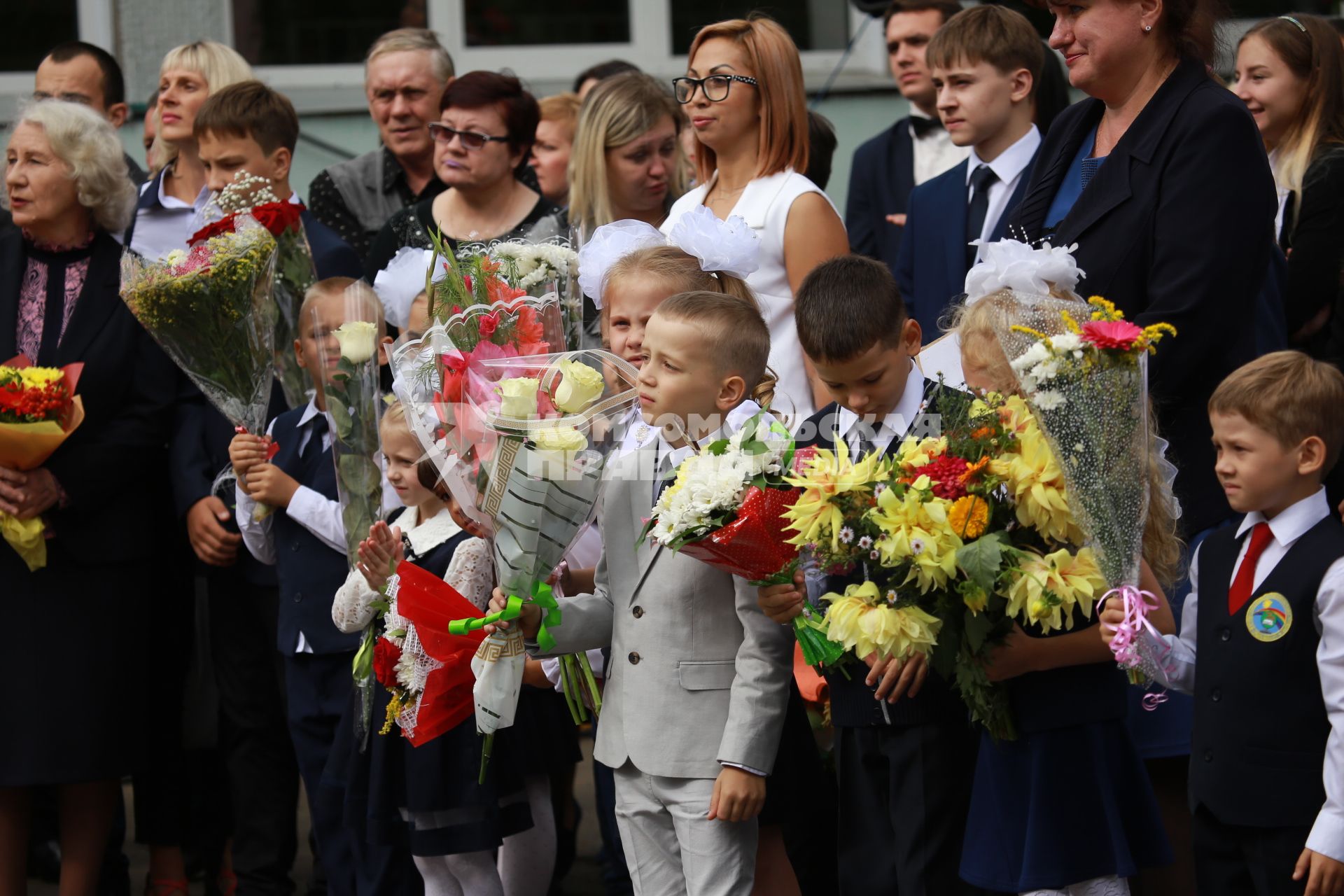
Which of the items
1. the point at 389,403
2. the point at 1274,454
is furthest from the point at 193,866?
the point at 1274,454

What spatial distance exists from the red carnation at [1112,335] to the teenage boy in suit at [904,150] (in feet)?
11.0

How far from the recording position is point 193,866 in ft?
18.5

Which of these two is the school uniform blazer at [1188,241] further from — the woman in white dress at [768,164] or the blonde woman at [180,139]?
the blonde woman at [180,139]

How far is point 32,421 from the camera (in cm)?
476

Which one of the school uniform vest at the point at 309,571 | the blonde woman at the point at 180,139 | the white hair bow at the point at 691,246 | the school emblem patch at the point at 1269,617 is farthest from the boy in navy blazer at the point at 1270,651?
the blonde woman at the point at 180,139

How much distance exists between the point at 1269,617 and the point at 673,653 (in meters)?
1.25

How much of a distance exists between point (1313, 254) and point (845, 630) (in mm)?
2450

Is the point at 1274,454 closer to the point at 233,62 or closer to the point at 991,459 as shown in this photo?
the point at 991,459

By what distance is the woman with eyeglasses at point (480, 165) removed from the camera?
5387 millimetres

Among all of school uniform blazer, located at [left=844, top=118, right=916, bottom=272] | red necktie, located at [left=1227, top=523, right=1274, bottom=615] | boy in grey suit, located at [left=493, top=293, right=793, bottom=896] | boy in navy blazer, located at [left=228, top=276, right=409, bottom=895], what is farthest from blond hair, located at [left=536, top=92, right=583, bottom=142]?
red necktie, located at [left=1227, top=523, right=1274, bottom=615]

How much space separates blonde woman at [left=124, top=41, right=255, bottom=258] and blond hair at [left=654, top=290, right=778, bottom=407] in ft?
9.33

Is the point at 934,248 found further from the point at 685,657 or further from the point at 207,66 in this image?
the point at 207,66

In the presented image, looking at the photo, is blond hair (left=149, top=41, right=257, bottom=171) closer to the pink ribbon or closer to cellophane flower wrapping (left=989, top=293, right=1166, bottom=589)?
cellophane flower wrapping (left=989, top=293, right=1166, bottom=589)

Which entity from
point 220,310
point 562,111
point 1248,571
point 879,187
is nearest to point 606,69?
point 562,111
